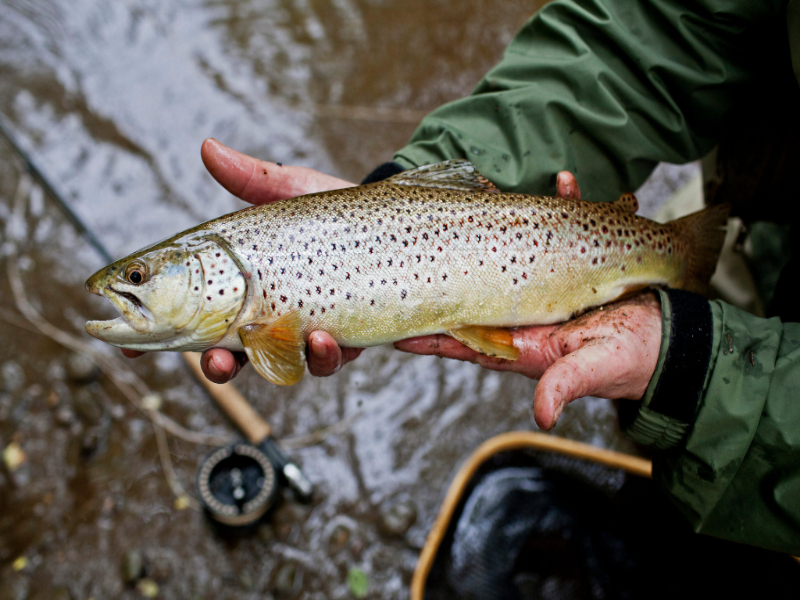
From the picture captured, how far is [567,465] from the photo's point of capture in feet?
9.90

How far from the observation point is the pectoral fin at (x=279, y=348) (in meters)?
2.14

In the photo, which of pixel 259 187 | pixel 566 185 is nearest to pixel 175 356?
pixel 259 187

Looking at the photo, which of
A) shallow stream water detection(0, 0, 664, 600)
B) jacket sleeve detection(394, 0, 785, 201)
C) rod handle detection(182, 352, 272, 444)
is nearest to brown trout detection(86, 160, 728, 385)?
jacket sleeve detection(394, 0, 785, 201)

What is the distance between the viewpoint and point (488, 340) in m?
2.28

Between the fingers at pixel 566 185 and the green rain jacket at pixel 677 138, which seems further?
the fingers at pixel 566 185

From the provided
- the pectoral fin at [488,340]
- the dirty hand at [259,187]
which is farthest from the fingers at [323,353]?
the pectoral fin at [488,340]

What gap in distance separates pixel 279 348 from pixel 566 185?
59.0 inches

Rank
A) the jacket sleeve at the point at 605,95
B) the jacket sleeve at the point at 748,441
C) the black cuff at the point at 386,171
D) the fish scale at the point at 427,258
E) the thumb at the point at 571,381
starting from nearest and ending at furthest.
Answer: the thumb at the point at 571,381
the jacket sleeve at the point at 748,441
the fish scale at the point at 427,258
the jacket sleeve at the point at 605,95
the black cuff at the point at 386,171

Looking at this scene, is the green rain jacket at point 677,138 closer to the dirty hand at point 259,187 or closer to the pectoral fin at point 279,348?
the dirty hand at point 259,187

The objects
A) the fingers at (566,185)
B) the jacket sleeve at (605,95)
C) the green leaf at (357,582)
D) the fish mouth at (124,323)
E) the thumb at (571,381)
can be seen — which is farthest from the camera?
the green leaf at (357,582)

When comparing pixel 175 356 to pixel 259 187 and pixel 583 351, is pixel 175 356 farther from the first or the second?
pixel 583 351

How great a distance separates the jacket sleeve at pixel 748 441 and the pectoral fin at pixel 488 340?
0.73m

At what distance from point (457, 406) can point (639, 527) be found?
56.9 inches

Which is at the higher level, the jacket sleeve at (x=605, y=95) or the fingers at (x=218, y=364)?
the jacket sleeve at (x=605, y=95)
